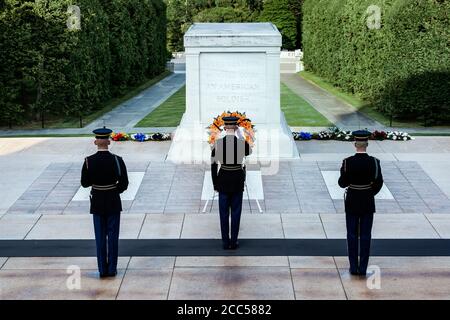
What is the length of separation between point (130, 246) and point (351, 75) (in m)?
18.7

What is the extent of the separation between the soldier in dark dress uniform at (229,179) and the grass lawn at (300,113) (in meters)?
10.9

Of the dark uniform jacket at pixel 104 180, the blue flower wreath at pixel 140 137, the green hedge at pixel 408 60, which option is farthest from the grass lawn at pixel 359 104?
the dark uniform jacket at pixel 104 180

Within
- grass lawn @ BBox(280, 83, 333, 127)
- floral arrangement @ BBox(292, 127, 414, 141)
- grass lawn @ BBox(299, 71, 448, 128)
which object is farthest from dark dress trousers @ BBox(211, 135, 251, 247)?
grass lawn @ BBox(299, 71, 448, 128)

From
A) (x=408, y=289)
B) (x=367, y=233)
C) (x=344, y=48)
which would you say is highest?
(x=344, y=48)

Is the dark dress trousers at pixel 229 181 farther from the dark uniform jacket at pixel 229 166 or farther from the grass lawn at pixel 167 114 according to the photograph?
the grass lawn at pixel 167 114

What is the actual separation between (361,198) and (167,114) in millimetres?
15235

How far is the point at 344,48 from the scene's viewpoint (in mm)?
26797

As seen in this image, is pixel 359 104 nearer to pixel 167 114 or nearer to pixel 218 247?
pixel 167 114

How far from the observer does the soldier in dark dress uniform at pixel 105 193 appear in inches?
282

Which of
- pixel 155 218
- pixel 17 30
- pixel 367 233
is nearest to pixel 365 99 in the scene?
pixel 17 30

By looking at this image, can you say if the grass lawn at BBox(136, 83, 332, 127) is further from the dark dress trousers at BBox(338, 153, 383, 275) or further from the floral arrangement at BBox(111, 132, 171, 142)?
the dark dress trousers at BBox(338, 153, 383, 275)

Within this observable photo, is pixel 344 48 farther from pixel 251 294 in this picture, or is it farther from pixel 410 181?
pixel 251 294

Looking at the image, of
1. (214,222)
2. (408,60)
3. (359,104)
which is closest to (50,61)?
(408,60)

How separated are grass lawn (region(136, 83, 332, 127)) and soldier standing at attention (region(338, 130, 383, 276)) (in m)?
11.8
